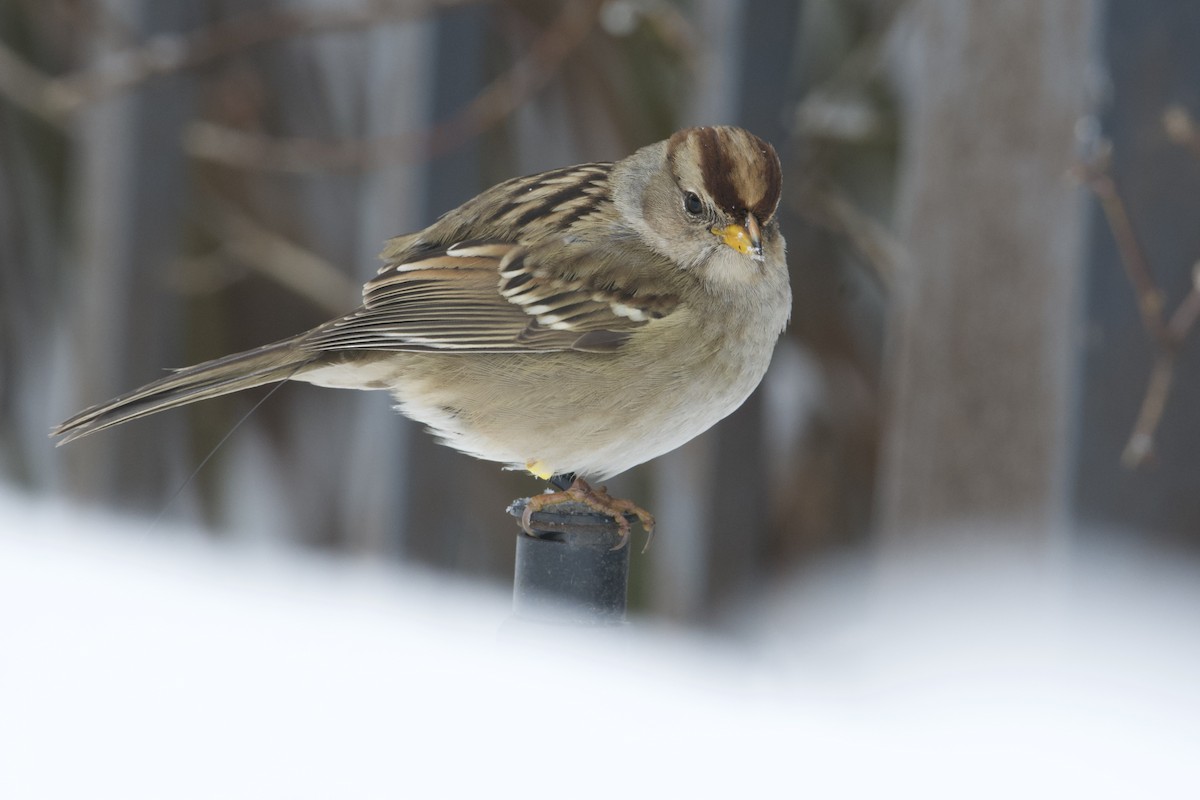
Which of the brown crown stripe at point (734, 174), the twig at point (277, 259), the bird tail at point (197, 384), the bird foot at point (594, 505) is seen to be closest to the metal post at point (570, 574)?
the bird foot at point (594, 505)

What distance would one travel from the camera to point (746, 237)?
127 cm

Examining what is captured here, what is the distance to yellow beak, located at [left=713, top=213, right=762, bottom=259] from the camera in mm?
1264

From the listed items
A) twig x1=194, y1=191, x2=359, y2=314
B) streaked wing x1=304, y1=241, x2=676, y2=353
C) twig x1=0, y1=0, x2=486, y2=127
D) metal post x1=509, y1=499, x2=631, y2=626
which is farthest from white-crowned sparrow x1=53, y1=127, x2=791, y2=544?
twig x1=194, y1=191, x2=359, y2=314

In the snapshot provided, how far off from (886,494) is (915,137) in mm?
516

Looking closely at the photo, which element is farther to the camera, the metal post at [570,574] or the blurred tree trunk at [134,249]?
the blurred tree trunk at [134,249]

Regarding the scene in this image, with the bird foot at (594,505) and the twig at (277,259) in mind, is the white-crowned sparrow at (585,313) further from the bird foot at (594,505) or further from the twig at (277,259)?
the twig at (277,259)

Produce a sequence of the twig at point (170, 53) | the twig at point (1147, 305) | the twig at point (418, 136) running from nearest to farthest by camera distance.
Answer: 1. the twig at point (1147, 305)
2. the twig at point (418, 136)
3. the twig at point (170, 53)

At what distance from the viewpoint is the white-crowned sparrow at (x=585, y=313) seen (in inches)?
49.0

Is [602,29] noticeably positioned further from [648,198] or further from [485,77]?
[648,198]

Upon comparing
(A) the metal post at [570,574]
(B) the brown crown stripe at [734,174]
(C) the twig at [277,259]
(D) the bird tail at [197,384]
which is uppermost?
(C) the twig at [277,259]

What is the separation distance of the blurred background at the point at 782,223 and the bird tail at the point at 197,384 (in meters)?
0.59

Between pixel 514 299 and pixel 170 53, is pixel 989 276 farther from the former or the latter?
pixel 170 53

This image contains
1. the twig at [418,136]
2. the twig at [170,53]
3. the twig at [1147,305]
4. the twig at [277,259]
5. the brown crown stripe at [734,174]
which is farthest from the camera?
the twig at [277,259]

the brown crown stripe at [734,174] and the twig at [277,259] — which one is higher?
the twig at [277,259]
